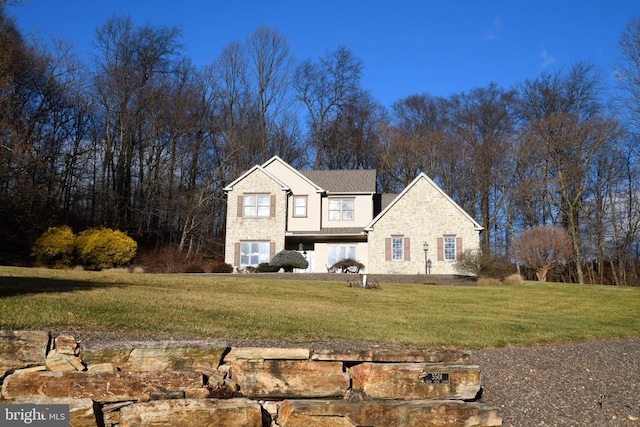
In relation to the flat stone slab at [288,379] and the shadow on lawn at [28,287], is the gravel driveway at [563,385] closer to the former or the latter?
the flat stone slab at [288,379]

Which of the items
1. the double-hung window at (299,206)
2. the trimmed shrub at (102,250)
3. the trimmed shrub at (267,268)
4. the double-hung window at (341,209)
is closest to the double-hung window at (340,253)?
the double-hung window at (341,209)

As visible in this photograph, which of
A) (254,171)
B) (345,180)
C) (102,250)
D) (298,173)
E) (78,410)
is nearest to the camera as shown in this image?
(78,410)

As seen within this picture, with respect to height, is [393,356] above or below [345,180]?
below

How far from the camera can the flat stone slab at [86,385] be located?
4953 millimetres

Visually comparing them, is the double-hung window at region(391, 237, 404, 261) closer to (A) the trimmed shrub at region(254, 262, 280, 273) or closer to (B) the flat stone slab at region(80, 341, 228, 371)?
(A) the trimmed shrub at region(254, 262, 280, 273)

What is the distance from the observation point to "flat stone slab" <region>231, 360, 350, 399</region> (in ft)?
18.5

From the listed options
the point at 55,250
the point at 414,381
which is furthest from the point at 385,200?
the point at 414,381

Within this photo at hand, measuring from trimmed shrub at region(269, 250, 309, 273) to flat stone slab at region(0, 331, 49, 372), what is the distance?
23.0m

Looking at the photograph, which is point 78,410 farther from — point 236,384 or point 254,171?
point 254,171

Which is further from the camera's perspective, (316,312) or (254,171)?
(254,171)

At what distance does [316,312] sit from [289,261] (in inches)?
633

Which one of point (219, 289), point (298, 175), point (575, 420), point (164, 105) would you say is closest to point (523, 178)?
point (298, 175)

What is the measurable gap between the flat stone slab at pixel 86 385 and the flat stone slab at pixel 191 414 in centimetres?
37

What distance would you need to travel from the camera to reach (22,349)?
17.3 ft
